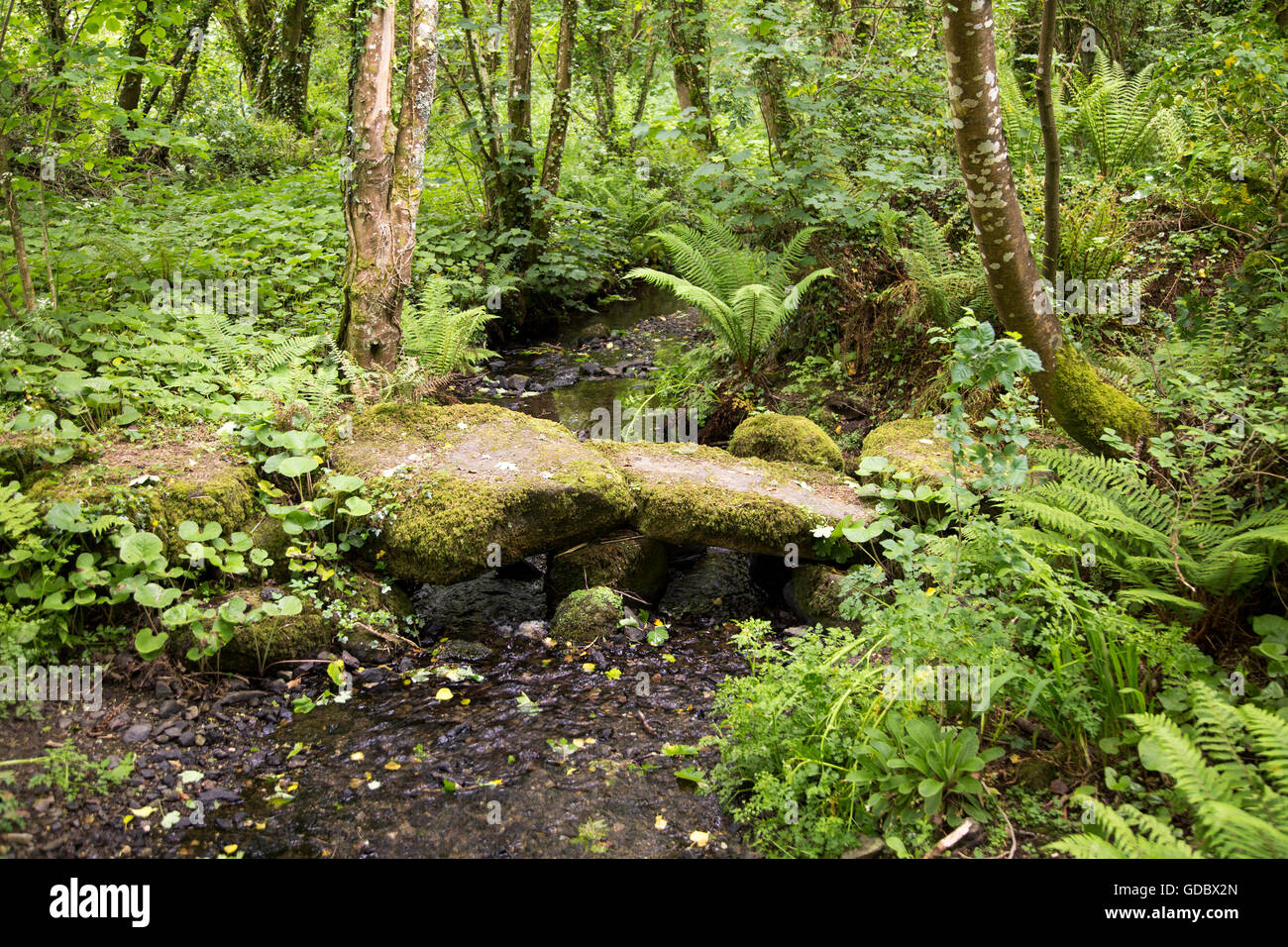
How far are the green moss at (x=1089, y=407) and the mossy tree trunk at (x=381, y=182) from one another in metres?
4.55

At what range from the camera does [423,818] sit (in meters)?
2.96

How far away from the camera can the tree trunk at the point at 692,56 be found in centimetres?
816

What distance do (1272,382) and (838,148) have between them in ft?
13.6

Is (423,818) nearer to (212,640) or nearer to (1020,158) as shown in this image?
(212,640)

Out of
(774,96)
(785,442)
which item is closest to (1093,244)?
(785,442)

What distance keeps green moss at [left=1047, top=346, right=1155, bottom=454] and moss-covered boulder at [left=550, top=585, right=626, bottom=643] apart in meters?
2.73

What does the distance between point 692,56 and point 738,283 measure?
12.6 feet

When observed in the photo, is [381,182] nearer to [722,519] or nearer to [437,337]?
[437,337]

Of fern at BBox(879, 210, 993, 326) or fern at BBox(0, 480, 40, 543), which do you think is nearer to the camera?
fern at BBox(0, 480, 40, 543)

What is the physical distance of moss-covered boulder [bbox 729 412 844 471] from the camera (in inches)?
211

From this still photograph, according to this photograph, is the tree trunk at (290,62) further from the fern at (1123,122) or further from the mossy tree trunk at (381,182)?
the fern at (1123,122)

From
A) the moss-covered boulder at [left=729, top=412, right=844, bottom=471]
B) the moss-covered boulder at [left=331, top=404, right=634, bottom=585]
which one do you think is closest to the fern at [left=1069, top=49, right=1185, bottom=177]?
the moss-covered boulder at [left=729, top=412, right=844, bottom=471]

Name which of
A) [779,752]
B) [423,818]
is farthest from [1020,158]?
[423,818]

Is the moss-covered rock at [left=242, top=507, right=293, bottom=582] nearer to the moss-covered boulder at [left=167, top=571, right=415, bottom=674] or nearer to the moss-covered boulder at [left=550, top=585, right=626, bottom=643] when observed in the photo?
the moss-covered boulder at [left=167, top=571, right=415, bottom=674]
